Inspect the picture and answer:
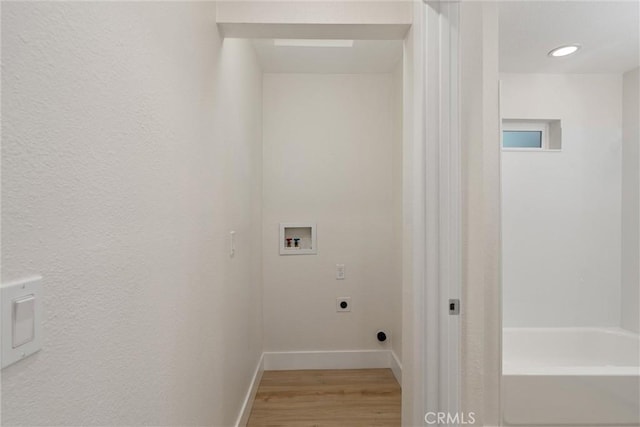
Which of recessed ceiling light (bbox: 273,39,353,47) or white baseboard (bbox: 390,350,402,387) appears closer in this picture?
recessed ceiling light (bbox: 273,39,353,47)

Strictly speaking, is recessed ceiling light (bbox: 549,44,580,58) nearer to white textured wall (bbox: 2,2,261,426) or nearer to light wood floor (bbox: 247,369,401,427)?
A: white textured wall (bbox: 2,2,261,426)

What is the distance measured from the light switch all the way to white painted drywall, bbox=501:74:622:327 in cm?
85

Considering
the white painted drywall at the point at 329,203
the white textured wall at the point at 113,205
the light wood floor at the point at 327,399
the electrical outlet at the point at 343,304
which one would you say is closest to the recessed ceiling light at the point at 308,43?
the white painted drywall at the point at 329,203

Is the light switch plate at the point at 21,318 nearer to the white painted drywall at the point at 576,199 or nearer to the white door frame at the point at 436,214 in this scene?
the white painted drywall at the point at 576,199

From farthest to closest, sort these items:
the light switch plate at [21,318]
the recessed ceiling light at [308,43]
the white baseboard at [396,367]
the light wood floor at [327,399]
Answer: the white baseboard at [396,367]
the recessed ceiling light at [308,43]
the light wood floor at [327,399]
the light switch plate at [21,318]

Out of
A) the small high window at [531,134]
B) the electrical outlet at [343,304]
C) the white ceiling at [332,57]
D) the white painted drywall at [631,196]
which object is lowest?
the electrical outlet at [343,304]

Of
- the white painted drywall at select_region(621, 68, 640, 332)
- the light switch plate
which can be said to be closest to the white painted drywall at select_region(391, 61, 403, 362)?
the white painted drywall at select_region(621, 68, 640, 332)

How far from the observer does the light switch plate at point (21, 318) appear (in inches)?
17.9

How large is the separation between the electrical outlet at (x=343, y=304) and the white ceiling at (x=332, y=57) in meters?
1.99

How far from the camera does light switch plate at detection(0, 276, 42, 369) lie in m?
0.45

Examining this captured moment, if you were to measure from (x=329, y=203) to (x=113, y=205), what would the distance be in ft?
7.69

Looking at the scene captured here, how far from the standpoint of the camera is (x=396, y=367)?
2768 mm

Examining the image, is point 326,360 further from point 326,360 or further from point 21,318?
point 21,318

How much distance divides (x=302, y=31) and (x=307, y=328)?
2.34 m
